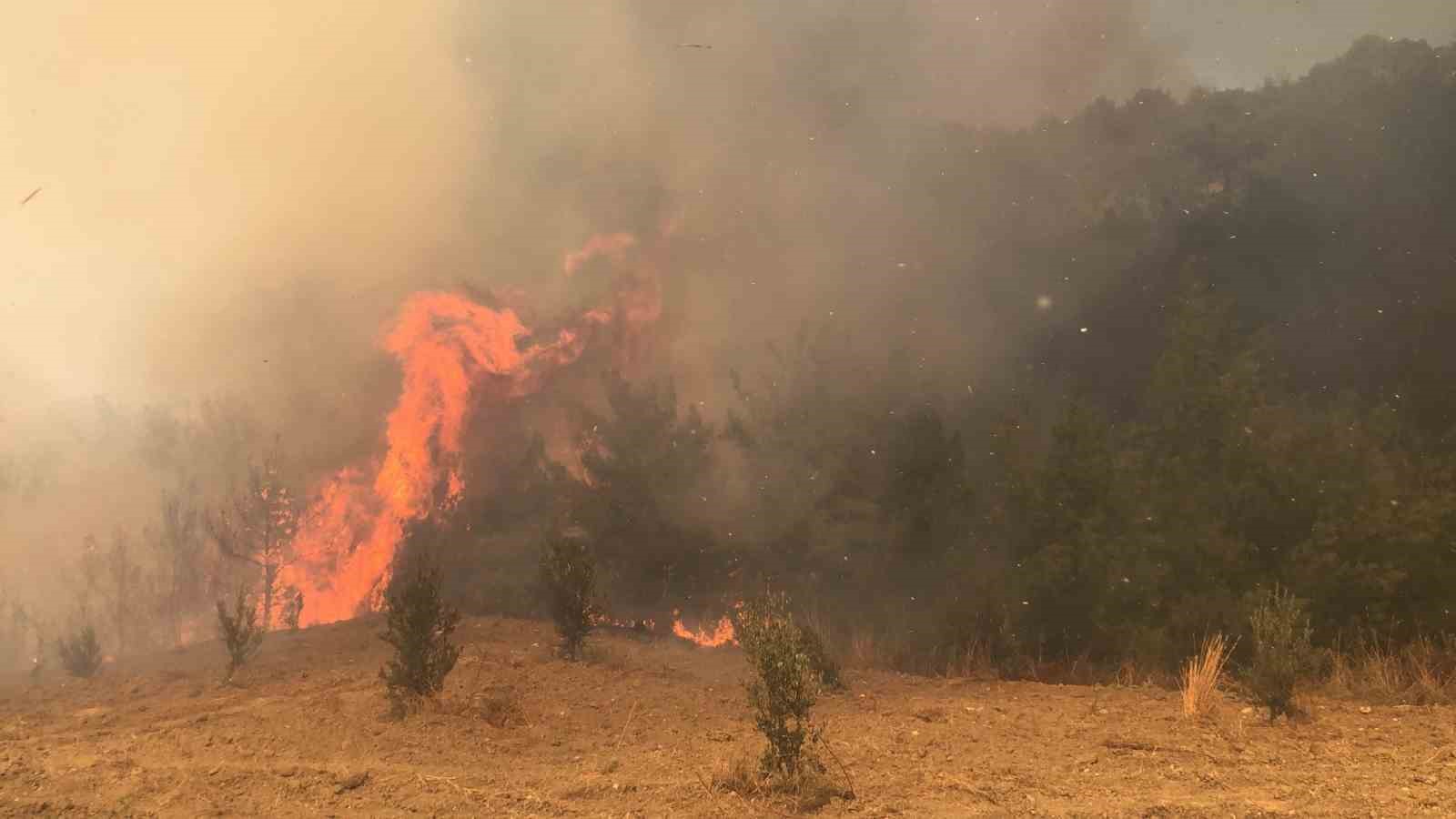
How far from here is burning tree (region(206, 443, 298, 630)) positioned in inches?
1219

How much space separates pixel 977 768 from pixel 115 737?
31.0 ft

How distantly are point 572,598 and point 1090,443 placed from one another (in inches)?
376

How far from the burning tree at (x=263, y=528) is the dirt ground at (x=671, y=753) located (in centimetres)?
2050

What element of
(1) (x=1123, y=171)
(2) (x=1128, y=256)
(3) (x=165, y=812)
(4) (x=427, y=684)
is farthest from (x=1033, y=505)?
(1) (x=1123, y=171)

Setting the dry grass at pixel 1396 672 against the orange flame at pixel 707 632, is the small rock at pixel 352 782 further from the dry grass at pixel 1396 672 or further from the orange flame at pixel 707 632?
the orange flame at pixel 707 632

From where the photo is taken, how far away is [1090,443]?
1454 centimetres

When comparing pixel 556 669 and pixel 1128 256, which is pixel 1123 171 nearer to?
pixel 1128 256

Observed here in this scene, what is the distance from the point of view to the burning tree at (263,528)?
30969 millimetres

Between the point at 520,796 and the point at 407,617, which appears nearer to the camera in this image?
the point at 520,796

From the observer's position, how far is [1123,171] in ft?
107

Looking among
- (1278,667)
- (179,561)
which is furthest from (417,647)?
(179,561)

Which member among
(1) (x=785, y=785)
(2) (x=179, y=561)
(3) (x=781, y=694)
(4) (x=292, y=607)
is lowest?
(1) (x=785, y=785)

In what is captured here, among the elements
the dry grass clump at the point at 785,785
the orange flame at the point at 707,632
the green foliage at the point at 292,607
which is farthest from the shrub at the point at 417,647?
the green foliage at the point at 292,607

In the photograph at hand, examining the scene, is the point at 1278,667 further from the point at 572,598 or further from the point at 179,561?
the point at 179,561
